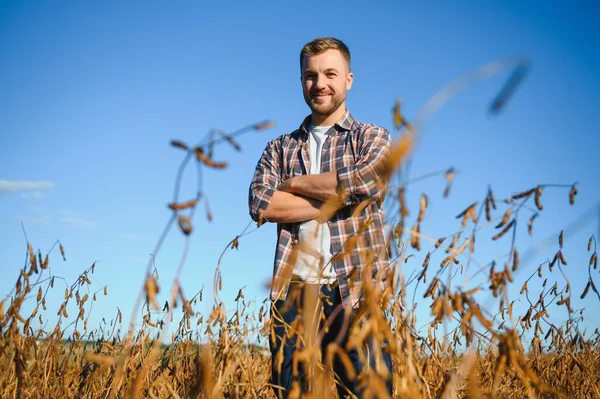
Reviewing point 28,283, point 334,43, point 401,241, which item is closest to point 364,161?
point 334,43

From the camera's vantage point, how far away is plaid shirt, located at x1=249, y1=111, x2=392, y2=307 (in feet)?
8.44

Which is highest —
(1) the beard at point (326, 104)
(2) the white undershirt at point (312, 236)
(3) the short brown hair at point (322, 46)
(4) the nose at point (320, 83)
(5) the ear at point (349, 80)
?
(3) the short brown hair at point (322, 46)

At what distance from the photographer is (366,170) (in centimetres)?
260

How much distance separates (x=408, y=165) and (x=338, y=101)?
1872 mm

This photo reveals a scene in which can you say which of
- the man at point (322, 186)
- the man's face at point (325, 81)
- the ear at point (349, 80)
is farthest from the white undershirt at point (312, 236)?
the ear at point (349, 80)

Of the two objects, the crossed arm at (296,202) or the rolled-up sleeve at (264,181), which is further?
the rolled-up sleeve at (264,181)

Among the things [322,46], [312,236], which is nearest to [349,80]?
[322,46]

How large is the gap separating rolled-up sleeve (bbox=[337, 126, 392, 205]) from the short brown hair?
0.59 m

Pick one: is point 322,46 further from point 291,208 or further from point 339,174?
point 291,208

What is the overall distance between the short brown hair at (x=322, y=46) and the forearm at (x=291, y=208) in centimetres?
90

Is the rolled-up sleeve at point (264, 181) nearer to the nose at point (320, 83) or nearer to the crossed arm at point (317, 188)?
the crossed arm at point (317, 188)

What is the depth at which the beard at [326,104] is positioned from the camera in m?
3.08

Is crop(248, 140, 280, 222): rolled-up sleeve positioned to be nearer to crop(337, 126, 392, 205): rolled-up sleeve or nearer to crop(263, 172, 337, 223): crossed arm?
crop(263, 172, 337, 223): crossed arm

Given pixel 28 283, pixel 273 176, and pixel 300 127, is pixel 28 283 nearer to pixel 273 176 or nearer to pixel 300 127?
pixel 273 176
